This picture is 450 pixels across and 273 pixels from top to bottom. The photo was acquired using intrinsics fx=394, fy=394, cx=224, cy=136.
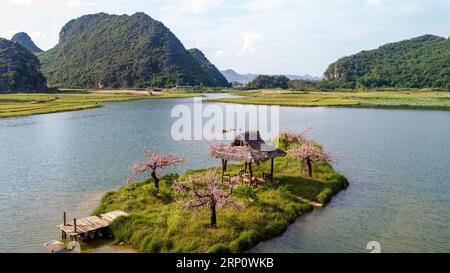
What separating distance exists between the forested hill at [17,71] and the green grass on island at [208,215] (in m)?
162

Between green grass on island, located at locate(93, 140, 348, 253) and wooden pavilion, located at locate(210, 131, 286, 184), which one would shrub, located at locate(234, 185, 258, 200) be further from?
wooden pavilion, located at locate(210, 131, 286, 184)

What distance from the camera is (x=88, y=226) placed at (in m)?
24.7

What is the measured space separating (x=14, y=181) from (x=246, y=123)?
48.7 metres

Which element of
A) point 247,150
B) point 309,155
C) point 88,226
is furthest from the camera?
point 309,155

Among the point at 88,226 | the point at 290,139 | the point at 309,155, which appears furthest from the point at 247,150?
the point at 290,139

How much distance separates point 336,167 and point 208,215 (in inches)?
864

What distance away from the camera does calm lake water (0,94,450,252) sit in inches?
981

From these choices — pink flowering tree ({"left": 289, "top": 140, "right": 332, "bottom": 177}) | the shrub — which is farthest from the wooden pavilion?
the shrub

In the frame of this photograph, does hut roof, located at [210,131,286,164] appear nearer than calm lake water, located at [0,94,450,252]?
No

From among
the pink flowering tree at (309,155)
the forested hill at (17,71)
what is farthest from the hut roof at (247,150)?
the forested hill at (17,71)

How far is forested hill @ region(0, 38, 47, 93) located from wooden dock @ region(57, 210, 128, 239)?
539 ft

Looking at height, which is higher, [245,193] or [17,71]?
[17,71]

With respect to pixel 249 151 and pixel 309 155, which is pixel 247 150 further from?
pixel 309 155
